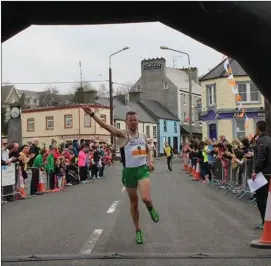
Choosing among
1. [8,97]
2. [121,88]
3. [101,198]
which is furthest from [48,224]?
[8,97]

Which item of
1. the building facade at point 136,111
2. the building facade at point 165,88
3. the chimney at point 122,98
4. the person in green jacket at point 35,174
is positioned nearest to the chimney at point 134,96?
the building facade at point 136,111

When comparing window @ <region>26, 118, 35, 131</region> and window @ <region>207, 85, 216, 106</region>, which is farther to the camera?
window @ <region>26, 118, 35, 131</region>

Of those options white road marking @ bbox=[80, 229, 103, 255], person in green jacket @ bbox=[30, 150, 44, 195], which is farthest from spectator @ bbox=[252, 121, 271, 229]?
person in green jacket @ bbox=[30, 150, 44, 195]

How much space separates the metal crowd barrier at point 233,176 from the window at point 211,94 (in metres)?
22.2

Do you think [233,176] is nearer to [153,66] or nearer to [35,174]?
[35,174]

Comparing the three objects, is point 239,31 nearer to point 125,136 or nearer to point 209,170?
point 125,136

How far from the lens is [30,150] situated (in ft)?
61.4

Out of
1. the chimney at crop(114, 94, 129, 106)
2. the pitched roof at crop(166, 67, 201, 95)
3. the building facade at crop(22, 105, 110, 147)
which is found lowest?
the building facade at crop(22, 105, 110, 147)

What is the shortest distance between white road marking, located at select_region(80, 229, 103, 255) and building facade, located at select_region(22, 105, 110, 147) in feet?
153

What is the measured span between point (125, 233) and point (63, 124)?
5091cm

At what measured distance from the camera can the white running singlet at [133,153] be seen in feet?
25.1

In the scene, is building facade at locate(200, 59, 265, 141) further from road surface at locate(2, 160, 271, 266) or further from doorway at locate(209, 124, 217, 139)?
road surface at locate(2, 160, 271, 266)

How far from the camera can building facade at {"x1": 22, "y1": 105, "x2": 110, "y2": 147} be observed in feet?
187

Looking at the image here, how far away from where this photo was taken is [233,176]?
52.4 ft
